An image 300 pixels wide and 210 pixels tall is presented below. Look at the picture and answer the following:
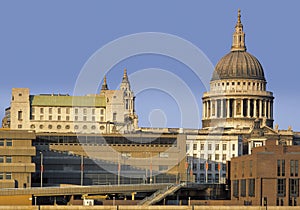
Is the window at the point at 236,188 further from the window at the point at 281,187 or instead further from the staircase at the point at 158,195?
the window at the point at 281,187

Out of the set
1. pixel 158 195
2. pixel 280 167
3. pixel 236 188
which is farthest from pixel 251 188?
pixel 158 195

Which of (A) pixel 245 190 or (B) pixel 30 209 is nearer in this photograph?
(B) pixel 30 209

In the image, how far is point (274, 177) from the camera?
179125 millimetres

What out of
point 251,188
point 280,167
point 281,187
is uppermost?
point 280,167

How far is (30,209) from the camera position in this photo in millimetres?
160625

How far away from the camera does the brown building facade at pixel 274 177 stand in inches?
6978

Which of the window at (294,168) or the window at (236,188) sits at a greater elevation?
the window at (294,168)

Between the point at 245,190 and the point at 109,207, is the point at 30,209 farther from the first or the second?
the point at 245,190

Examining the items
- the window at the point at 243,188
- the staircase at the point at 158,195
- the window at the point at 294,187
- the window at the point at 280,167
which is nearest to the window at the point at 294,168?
the window at the point at 294,187

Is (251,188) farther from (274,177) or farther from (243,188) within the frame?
(274,177)

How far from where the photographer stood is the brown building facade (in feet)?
582

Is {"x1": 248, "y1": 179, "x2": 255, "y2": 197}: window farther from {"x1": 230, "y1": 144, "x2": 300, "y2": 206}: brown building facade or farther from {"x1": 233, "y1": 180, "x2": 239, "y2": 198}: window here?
{"x1": 233, "y1": 180, "x2": 239, "y2": 198}: window

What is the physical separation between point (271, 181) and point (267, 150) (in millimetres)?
5486

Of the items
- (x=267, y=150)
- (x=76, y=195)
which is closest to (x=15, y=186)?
(x=76, y=195)
